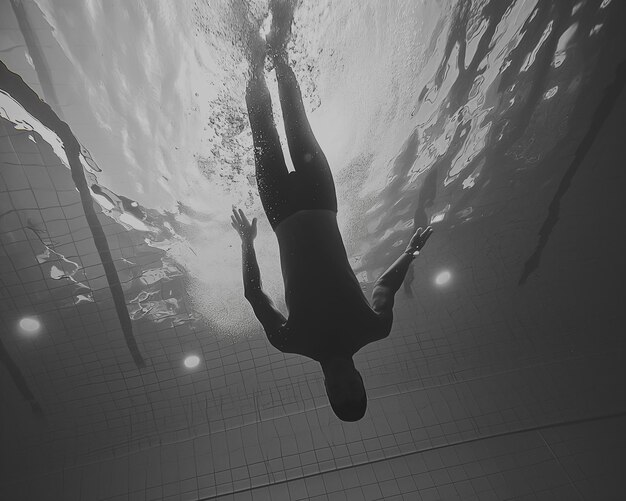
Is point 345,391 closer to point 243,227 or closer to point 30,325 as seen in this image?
point 243,227

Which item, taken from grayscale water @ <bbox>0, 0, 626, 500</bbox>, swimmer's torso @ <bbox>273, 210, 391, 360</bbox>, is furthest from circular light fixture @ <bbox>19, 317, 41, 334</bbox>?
swimmer's torso @ <bbox>273, 210, 391, 360</bbox>

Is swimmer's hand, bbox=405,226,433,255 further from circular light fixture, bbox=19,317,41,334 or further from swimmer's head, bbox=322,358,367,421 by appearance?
circular light fixture, bbox=19,317,41,334

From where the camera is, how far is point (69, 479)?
1040 cm

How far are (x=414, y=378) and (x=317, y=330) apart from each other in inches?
435

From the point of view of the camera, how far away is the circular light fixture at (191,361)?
35.8 ft

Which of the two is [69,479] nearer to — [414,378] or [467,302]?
[414,378]

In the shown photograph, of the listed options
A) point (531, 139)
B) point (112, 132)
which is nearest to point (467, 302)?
point (531, 139)

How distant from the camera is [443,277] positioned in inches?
478

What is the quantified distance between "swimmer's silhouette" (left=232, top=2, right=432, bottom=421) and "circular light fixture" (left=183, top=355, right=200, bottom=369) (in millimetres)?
9073

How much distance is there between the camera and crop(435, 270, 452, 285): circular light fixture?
12.0 metres

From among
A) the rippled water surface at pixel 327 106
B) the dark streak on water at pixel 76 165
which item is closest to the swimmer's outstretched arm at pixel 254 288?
the rippled water surface at pixel 327 106

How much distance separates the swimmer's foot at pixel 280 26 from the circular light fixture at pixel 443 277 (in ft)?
32.1

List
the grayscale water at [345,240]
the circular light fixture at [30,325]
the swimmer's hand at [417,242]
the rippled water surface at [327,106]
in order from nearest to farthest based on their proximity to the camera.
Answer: the swimmer's hand at [417,242] → the rippled water surface at [327,106] → the grayscale water at [345,240] → the circular light fixture at [30,325]

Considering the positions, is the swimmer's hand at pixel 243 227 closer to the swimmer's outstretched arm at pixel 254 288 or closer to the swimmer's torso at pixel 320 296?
the swimmer's outstretched arm at pixel 254 288
